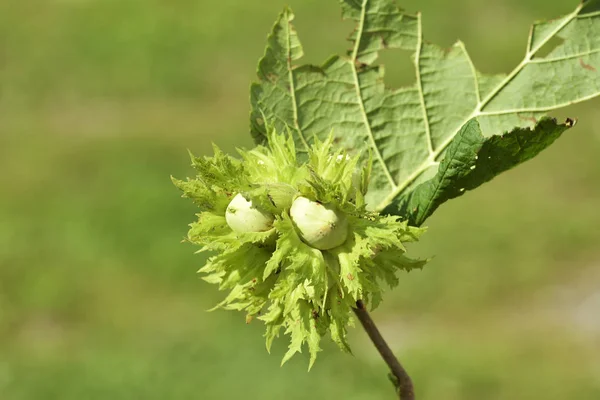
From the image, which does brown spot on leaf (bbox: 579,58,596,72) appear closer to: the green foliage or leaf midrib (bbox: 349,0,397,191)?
leaf midrib (bbox: 349,0,397,191)

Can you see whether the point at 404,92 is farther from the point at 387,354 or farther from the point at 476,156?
the point at 387,354

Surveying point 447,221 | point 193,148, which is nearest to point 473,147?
point 447,221

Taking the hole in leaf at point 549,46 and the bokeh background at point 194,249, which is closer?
the hole in leaf at point 549,46

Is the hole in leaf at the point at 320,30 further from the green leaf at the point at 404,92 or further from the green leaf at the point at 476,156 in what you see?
the green leaf at the point at 476,156

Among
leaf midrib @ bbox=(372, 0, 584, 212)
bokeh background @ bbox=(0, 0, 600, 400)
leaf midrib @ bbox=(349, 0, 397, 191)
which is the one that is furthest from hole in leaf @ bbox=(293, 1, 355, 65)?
leaf midrib @ bbox=(372, 0, 584, 212)

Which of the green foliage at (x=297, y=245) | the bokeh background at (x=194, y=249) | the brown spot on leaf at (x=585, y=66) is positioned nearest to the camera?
the green foliage at (x=297, y=245)

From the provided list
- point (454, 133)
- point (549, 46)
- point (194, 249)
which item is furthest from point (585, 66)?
point (194, 249)

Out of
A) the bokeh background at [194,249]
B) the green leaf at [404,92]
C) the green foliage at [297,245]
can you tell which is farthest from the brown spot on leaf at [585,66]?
the bokeh background at [194,249]
